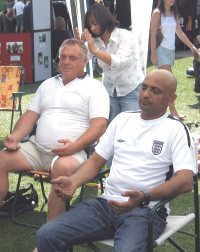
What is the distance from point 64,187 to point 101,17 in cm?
190

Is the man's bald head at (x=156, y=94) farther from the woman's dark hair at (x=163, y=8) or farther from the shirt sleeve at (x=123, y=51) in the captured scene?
the woman's dark hair at (x=163, y=8)

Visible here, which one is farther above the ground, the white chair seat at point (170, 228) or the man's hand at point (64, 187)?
the man's hand at point (64, 187)

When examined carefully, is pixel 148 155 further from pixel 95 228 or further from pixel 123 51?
pixel 123 51

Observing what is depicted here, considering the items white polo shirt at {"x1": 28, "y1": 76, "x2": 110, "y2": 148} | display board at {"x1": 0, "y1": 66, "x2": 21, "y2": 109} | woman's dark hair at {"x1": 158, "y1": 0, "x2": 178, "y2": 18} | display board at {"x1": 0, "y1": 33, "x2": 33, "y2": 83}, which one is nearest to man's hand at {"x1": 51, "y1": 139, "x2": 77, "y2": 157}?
white polo shirt at {"x1": 28, "y1": 76, "x2": 110, "y2": 148}

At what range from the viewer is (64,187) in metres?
3.06

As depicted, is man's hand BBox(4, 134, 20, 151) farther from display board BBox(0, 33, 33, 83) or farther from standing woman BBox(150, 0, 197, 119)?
display board BBox(0, 33, 33, 83)

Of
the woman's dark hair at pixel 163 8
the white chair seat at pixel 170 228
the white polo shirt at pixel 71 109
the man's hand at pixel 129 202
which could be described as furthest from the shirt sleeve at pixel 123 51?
the woman's dark hair at pixel 163 8

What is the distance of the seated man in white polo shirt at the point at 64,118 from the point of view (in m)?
3.96

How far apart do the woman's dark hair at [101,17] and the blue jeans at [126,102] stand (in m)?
0.61

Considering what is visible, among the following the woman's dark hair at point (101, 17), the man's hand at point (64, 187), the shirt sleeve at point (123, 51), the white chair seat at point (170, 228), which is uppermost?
the woman's dark hair at point (101, 17)

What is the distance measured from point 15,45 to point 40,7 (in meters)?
0.92

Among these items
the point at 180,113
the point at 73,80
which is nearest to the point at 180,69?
the point at 180,113

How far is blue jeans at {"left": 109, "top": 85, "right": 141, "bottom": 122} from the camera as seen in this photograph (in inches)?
192

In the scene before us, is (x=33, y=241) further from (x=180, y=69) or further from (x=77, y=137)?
(x=180, y=69)
